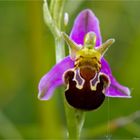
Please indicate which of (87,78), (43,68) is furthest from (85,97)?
(43,68)

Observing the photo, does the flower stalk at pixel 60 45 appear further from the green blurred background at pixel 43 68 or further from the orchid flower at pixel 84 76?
the green blurred background at pixel 43 68

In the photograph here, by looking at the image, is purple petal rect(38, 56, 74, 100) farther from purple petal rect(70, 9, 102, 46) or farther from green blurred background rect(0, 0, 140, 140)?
green blurred background rect(0, 0, 140, 140)

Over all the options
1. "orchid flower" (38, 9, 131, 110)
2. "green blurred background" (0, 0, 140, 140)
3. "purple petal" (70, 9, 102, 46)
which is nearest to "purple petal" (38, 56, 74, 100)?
"orchid flower" (38, 9, 131, 110)

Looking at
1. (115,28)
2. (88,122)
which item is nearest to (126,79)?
(88,122)

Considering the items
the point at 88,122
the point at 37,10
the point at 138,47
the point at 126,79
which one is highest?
the point at 37,10

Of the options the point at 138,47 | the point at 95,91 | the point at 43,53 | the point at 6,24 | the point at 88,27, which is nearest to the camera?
the point at 95,91

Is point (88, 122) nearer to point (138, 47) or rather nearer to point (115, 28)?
point (138, 47)

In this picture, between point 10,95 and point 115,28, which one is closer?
point 10,95

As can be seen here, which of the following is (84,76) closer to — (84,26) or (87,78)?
(87,78)
